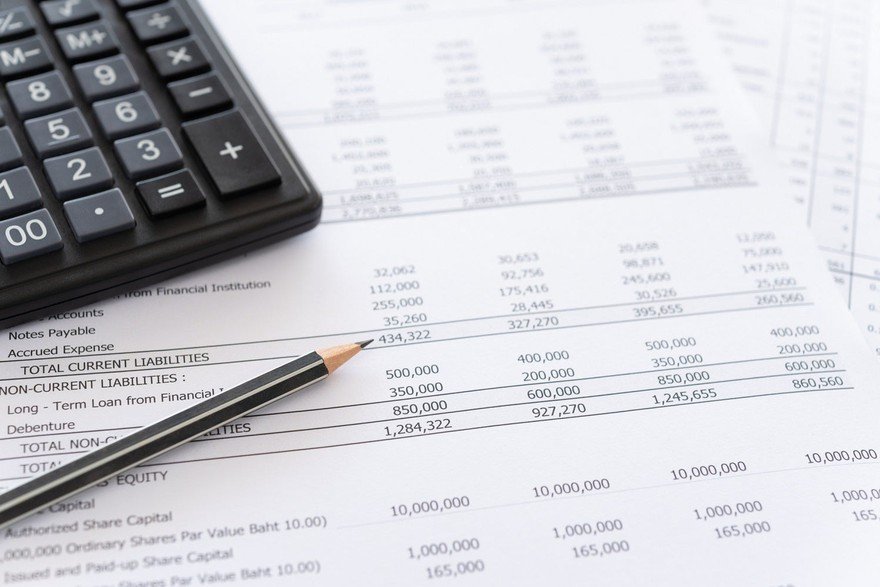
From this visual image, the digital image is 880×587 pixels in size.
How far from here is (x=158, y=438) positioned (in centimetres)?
34

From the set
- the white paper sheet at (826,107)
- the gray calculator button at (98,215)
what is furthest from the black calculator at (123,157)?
the white paper sheet at (826,107)

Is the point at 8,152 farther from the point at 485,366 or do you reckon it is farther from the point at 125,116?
the point at 485,366

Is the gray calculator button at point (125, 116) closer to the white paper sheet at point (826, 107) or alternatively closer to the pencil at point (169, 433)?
the pencil at point (169, 433)

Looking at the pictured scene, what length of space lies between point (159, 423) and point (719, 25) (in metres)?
0.42

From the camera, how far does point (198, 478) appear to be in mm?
343

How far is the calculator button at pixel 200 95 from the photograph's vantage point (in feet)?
1.35

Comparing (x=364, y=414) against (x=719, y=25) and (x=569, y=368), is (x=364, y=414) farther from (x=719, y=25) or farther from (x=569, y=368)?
(x=719, y=25)

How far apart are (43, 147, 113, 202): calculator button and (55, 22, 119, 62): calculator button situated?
63 mm

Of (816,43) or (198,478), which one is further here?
(816,43)

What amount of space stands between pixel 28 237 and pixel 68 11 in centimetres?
14

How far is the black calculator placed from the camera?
0.36 m

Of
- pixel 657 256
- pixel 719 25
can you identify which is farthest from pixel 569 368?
pixel 719 25

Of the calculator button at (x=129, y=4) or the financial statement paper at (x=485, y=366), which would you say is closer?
the financial statement paper at (x=485, y=366)

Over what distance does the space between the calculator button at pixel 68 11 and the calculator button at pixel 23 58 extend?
2 cm
